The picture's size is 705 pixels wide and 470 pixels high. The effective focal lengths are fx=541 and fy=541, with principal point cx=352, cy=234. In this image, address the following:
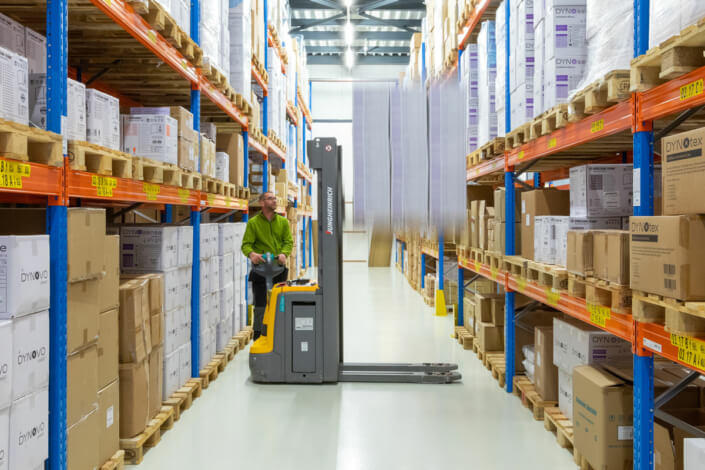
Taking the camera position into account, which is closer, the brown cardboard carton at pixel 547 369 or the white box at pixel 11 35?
the white box at pixel 11 35

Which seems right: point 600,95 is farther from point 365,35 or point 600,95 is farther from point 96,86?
point 365,35

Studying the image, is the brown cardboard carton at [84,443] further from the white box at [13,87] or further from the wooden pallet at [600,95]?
the wooden pallet at [600,95]

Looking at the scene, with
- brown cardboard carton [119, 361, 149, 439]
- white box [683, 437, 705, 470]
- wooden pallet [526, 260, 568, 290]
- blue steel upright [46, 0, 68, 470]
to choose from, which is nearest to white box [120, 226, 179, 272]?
brown cardboard carton [119, 361, 149, 439]

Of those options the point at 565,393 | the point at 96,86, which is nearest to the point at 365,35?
the point at 96,86

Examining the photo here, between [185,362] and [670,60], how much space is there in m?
4.11

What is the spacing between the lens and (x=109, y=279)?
3172 millimetres

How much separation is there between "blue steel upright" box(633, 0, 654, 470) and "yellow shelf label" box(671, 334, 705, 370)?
0.34 metres

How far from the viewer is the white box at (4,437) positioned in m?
2.16

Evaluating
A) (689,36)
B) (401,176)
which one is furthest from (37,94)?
(689,36)

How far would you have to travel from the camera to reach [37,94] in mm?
2791

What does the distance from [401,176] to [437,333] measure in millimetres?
4454

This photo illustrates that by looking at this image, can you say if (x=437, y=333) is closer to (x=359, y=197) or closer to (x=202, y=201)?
(x=202, y=201)

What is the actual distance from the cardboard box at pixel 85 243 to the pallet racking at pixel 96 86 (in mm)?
70

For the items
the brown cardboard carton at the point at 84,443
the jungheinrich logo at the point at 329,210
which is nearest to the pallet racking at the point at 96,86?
the brown cardboard carton at the point at 84,443
